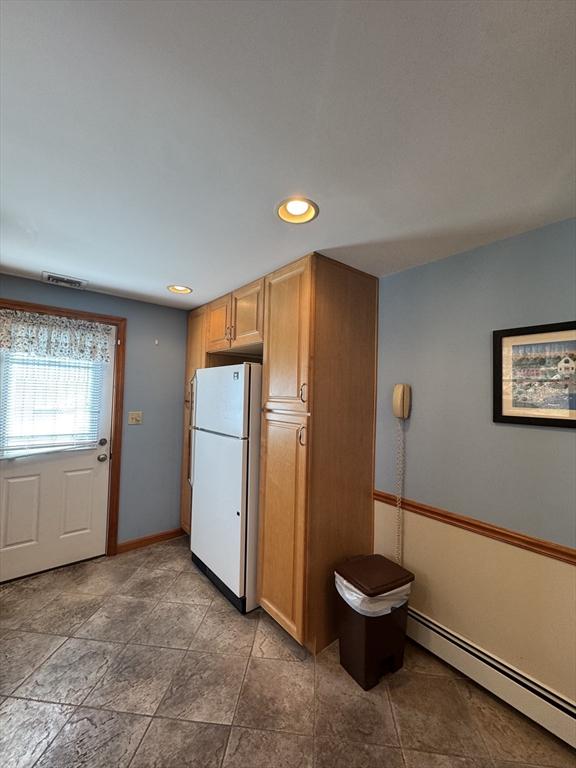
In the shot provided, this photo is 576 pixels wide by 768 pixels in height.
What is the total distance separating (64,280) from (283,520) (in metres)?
2.37

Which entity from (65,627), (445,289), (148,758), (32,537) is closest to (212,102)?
(445,289)

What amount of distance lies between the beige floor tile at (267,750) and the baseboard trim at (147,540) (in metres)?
1.91

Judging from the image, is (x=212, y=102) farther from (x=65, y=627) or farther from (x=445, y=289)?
(x=65, y=627)

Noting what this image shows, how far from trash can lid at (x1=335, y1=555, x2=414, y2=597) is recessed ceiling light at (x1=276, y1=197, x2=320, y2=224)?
1781 mm

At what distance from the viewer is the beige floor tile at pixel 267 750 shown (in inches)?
48.6

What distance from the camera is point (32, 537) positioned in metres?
2.44

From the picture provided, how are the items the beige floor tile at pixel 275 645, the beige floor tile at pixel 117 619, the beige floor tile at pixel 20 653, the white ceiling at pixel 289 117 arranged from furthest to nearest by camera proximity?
1. the beige floor tile at pixel 117 619
2. the beige floor tile at pixel 275 645
3. the beige floor tile at pixel 20 653
4. the white ceiling at pixel 289 117

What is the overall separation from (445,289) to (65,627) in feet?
9.91

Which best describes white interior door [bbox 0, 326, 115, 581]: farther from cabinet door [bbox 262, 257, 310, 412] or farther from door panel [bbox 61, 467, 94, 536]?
cabinet door [bbox 262, 257, 310, 412]

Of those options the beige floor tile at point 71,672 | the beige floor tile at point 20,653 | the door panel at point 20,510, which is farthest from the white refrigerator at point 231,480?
the door panel at point 20,510

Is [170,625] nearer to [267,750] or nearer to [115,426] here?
[267,750]

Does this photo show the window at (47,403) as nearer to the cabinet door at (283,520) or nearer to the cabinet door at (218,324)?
the cabinet door at (218,324)

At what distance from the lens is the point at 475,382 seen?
5.43ft

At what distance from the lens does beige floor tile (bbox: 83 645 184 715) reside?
1454 millimetres
